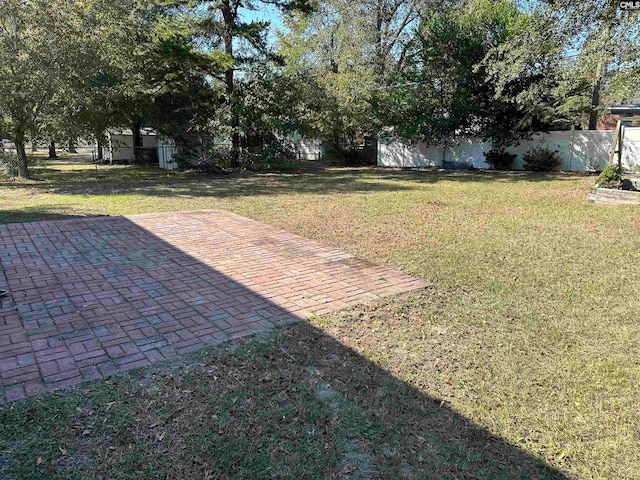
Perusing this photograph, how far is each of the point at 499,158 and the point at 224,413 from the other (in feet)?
61.5

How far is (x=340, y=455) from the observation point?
2201 mm

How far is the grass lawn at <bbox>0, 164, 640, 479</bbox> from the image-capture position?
214 centimetres

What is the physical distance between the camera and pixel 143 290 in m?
4.36

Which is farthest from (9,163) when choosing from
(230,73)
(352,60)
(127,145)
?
(352,60)

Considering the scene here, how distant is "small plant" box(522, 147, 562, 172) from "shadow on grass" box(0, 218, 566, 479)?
1667 cm

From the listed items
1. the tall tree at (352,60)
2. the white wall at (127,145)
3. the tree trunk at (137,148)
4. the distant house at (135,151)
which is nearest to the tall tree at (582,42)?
the tall tree at (352,60)

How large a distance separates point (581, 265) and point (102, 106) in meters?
14.6

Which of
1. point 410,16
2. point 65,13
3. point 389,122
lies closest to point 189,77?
point 65,13

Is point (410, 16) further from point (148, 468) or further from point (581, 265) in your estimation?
point (148, 468)

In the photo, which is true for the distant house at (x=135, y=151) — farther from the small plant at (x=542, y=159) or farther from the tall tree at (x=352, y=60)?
the small plant at (x=542, y=159)

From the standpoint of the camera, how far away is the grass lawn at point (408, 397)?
214cm

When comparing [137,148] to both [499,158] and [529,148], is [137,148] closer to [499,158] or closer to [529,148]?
[499,158]

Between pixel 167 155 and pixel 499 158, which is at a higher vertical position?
pixel 167 155

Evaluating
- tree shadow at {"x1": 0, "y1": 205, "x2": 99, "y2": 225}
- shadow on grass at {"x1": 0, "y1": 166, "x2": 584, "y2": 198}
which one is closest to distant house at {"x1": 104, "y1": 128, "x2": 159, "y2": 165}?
shadow on grass at {"x1": 0, "y1": 166, "x2": 584, "y2": 198}
